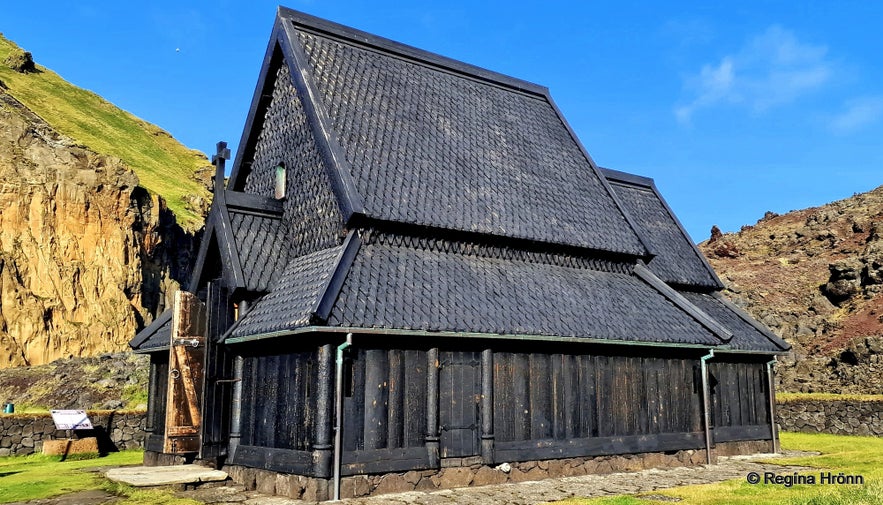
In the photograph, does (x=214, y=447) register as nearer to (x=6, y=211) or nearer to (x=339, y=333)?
(x=339, y=333)

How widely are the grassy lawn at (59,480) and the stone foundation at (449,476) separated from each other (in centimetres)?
164

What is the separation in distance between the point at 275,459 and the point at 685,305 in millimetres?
11156

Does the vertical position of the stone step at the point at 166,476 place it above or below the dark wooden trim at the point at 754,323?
below

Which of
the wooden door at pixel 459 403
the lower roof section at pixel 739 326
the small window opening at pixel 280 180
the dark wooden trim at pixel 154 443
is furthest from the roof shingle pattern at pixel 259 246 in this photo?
the lower roof section at pixel 739 326

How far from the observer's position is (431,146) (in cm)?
1905

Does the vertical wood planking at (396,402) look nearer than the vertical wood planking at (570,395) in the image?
Yes

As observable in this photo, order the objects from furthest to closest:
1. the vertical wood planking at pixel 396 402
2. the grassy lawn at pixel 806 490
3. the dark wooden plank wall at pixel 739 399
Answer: the dark wooden plank wall at pixel 739 399
the vertical wood planking at pixel 396 402
the grassy lawn at pixel 806 490

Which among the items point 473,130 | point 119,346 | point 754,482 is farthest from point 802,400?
point 119,346

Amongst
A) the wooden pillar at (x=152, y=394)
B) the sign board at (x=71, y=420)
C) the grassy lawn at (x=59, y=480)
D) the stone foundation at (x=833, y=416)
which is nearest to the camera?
the grassy lawn at (x=59, y=480)

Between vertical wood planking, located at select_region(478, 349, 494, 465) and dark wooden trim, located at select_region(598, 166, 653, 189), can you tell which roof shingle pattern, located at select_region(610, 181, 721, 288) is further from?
vertical wood planking, located at select_region(478, 349, 494, 465)

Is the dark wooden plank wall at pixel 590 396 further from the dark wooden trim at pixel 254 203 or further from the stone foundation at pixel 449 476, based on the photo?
the dark wooden trim at pixel 254 203

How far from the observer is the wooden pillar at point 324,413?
12734 millimetres

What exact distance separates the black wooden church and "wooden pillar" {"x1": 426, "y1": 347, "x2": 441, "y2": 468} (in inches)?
1.5

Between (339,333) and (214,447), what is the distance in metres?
4.66
